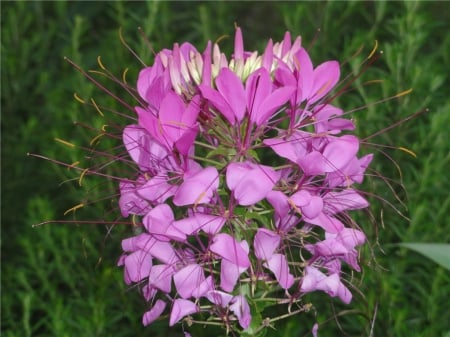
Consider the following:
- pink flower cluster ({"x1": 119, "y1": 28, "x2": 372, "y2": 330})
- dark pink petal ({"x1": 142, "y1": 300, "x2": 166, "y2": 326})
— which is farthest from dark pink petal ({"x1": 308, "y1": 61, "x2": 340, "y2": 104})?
dark pink petal ({"x1": 142, "y1": 300, "x2": 166, "y2": 326})

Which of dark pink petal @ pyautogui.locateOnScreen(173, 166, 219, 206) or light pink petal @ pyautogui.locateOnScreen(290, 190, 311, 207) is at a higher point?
dark pink petal @ pyautogui.locateOnScreen(173, 166, 219, 206)

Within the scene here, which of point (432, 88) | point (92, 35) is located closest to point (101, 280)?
point (432, 88)

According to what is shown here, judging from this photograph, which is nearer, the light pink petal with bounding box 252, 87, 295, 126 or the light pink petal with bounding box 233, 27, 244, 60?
the light pink petal with bounding box 252, 87, 295, 126

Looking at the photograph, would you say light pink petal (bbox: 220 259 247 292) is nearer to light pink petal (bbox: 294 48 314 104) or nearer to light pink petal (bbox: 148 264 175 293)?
light pink petal (bbox: 148 264 175 293)

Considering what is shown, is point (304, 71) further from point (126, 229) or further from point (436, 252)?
point (126, 229)

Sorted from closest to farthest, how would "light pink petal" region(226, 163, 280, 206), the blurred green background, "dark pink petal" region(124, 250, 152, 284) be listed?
1. "light pink petal" region(226, 163, 280, 206)
2. "dark pink petal" region(124, 250, 152, 284)
3. the blurred green background

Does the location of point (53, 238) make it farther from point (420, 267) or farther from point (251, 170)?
point (251, 170)

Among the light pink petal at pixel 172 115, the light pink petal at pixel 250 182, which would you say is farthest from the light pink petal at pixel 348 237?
the light pink petal at pixel 172 115
